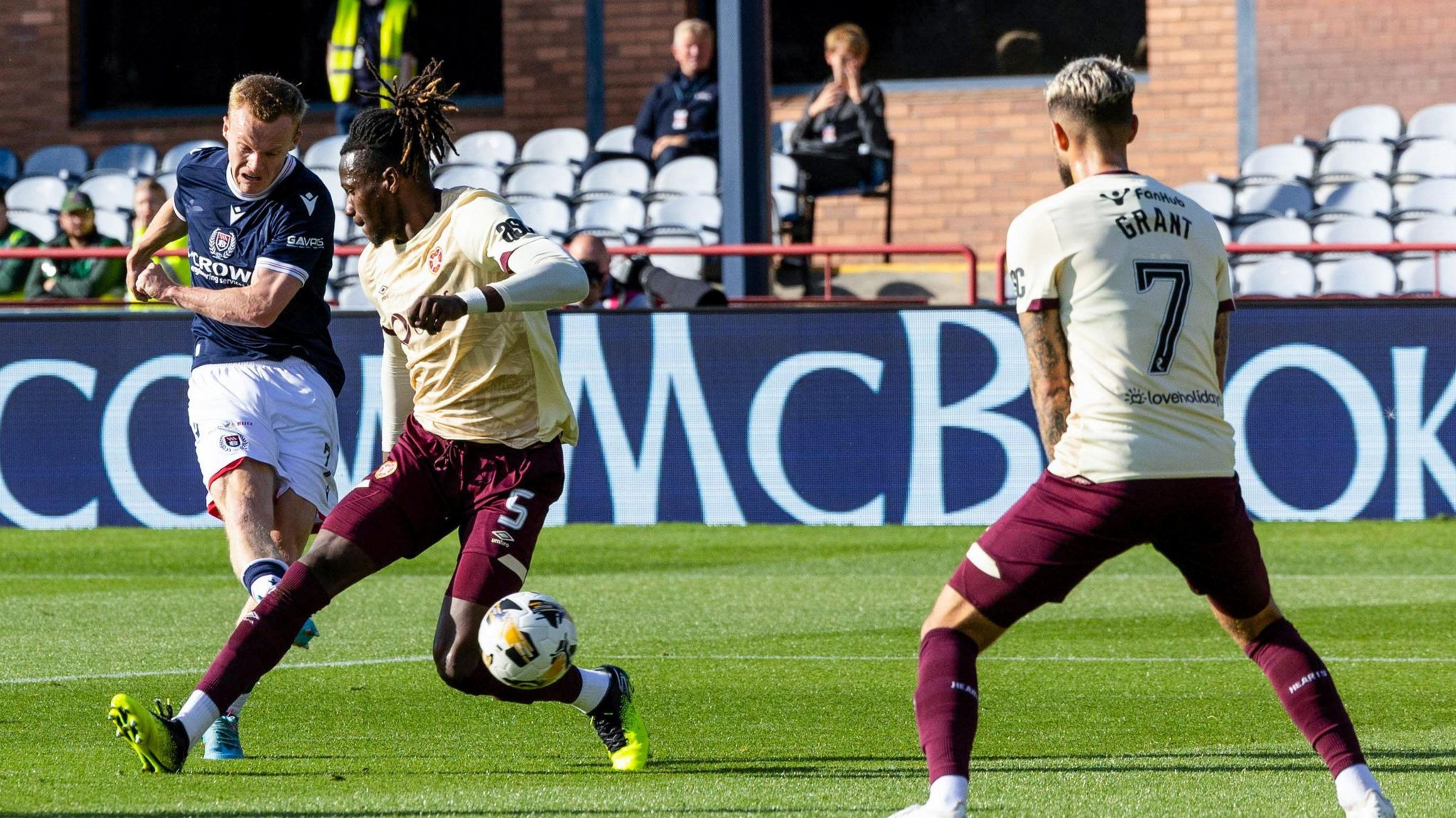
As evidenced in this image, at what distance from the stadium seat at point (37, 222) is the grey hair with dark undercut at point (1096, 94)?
16.5 metres

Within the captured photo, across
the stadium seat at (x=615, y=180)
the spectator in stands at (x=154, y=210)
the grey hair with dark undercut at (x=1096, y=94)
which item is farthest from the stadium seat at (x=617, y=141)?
the grey hair with dark undercut at (x=1096, y=94)

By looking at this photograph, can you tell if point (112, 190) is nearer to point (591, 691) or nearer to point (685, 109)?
point (685, 109)

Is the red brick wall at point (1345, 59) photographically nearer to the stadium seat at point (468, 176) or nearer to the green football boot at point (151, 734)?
the stadium seat at point (468, 176)

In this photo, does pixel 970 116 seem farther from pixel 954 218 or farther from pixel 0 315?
pixel 0 315

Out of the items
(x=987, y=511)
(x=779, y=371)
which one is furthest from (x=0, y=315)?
(x=987, y=511)

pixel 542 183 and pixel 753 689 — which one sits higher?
pixel 542 183

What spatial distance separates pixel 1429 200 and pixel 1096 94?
500 inches

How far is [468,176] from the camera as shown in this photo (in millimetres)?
18953

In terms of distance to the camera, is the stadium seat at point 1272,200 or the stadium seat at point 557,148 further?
the stadium seat at point 557,148

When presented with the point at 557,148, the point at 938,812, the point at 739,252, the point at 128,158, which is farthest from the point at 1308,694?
the point at 128,158

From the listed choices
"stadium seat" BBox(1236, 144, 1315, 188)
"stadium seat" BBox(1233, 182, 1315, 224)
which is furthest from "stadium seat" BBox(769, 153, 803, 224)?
"stadium seat" BBox(1236, 144, 1315, 188)

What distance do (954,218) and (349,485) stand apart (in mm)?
9364

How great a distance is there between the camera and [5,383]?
13688 mm

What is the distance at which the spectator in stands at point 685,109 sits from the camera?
17.1m
